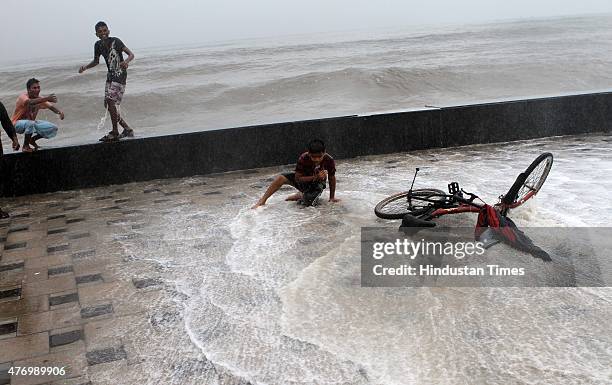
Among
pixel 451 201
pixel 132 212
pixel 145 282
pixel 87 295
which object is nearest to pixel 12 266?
pixel 87 295

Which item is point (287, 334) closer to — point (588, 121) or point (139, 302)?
point (139, 302)

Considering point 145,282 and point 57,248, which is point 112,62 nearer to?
point 57,248

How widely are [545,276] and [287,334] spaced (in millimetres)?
2108

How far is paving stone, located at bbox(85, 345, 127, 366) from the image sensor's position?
3.87m

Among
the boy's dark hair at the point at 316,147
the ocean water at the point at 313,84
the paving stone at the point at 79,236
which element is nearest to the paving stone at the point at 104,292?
the paving stone at the point at 79,236

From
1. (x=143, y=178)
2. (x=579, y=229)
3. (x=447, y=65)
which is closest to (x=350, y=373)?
(x=579, y=229)

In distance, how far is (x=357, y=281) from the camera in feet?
16.4

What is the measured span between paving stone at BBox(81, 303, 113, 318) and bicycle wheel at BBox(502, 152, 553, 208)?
11.5ft

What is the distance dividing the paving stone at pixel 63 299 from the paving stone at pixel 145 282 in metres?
0.46

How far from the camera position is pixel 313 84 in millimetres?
28703

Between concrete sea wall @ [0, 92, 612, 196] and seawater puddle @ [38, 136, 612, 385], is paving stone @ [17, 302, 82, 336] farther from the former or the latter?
concrete sea wall @ [0, 92, 612, 196]

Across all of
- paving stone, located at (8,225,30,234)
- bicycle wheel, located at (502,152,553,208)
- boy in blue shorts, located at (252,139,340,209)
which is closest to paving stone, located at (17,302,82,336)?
paving stone, located at (8,225,30,234)

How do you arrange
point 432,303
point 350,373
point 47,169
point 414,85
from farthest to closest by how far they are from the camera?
point 414,85 → point 47,169 → point 432,303 → point 350,373

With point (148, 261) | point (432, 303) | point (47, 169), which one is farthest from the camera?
point (47, 169)
